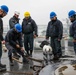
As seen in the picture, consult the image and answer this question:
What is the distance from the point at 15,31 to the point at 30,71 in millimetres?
1903

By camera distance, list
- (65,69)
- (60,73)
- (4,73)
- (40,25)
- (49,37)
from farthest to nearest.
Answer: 1. (40,25)
2. (49,37)
3. (4,73)
4. (65,69)
5. (60,73)

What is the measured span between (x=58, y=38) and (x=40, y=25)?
6.72m

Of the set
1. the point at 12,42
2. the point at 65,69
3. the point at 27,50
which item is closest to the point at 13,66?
the point at 12,42

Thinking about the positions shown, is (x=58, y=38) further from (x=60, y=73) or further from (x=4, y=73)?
(x=60, y=73)

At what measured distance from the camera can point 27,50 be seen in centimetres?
1156

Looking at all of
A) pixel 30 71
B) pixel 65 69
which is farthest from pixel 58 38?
pixel 65 69

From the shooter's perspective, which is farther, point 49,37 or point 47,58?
point 49,37

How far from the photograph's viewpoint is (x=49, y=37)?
11242 mm

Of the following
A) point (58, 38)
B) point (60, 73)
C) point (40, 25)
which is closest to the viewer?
point (60, 73)

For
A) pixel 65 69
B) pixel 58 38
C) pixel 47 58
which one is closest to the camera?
pixel 65 69

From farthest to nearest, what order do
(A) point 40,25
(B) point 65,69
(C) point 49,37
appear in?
(A) point 40,25 → (C) point 49,37 → (B) point 65,69

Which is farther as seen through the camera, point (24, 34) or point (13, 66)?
point (24, 34)

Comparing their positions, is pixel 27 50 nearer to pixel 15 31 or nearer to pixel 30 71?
pixel 15 31

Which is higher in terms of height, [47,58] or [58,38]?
[58,38]
